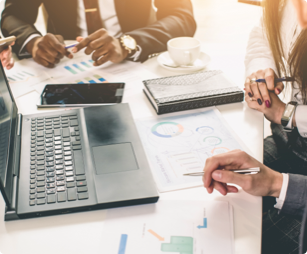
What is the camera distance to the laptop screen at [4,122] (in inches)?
21.3

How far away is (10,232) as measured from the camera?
20.7 inches

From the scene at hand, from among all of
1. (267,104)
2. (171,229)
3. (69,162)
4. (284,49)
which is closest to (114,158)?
(69,162)

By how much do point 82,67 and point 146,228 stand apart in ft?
2.58

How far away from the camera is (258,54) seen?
3.29 ft

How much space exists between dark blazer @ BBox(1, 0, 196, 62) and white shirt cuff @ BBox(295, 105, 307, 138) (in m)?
0.63

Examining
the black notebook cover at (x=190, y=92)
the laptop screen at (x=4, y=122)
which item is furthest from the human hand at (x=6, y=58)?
the black notebook cover at (x=190, y=92)

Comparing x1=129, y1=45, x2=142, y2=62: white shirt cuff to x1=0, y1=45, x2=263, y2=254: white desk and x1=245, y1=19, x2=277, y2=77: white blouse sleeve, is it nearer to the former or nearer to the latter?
x1=245, y1=19, x2=277, y2=77: white blouse sleeve

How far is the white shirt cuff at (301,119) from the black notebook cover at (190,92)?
161mm

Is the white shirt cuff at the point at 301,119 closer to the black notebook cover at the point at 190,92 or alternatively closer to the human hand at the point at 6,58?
the black notebook cover at the point at 190,92

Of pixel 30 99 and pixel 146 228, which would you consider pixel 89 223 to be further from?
pixel 30 99

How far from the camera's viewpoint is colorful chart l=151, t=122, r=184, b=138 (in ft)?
2.48

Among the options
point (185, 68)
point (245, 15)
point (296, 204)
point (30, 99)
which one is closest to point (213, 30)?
point (245, 15)

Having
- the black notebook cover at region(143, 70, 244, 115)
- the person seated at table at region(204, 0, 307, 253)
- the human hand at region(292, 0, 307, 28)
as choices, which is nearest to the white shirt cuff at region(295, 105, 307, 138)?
the person seated at table at region(204, 0, 307, 253)

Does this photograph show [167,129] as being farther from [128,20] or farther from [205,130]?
[128,20]
